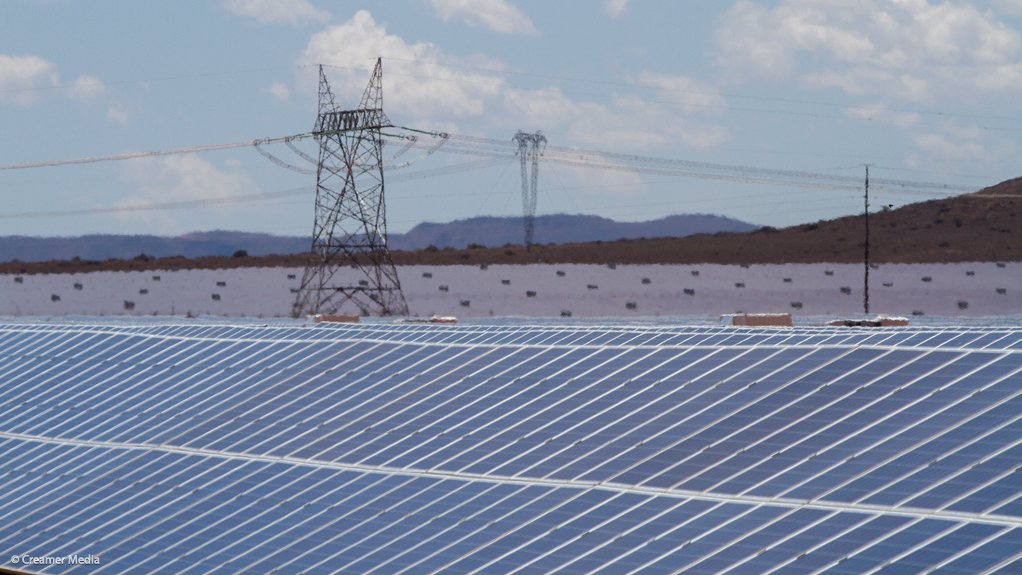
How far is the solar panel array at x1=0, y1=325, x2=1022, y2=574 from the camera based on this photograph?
30.2 metres

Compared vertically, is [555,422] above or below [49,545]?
above

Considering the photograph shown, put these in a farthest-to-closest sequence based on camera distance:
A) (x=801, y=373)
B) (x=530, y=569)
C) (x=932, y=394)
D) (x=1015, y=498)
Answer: (x=801, y=373) → (x=932, y=394) → (x=530, y=569) → (x=1015, y=498)

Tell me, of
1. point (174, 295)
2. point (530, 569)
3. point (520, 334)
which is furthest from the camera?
point (174, 295)

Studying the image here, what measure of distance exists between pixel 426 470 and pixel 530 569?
853 centimetres

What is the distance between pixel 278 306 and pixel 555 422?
Result: 108573 millimetres

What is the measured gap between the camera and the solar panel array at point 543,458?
99.2 ft

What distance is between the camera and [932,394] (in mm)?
35031

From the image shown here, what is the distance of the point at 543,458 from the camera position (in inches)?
1489

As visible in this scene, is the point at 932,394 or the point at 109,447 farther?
the point at 109,447

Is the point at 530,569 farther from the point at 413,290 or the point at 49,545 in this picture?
the point at 413,290

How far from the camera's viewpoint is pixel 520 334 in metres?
52.5

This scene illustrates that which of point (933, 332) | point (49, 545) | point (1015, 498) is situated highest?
point (933, 332)

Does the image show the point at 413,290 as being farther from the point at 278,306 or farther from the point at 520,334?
the point at 520,334

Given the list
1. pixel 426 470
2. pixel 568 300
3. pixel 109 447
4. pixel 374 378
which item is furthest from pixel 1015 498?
pixel 568 300
